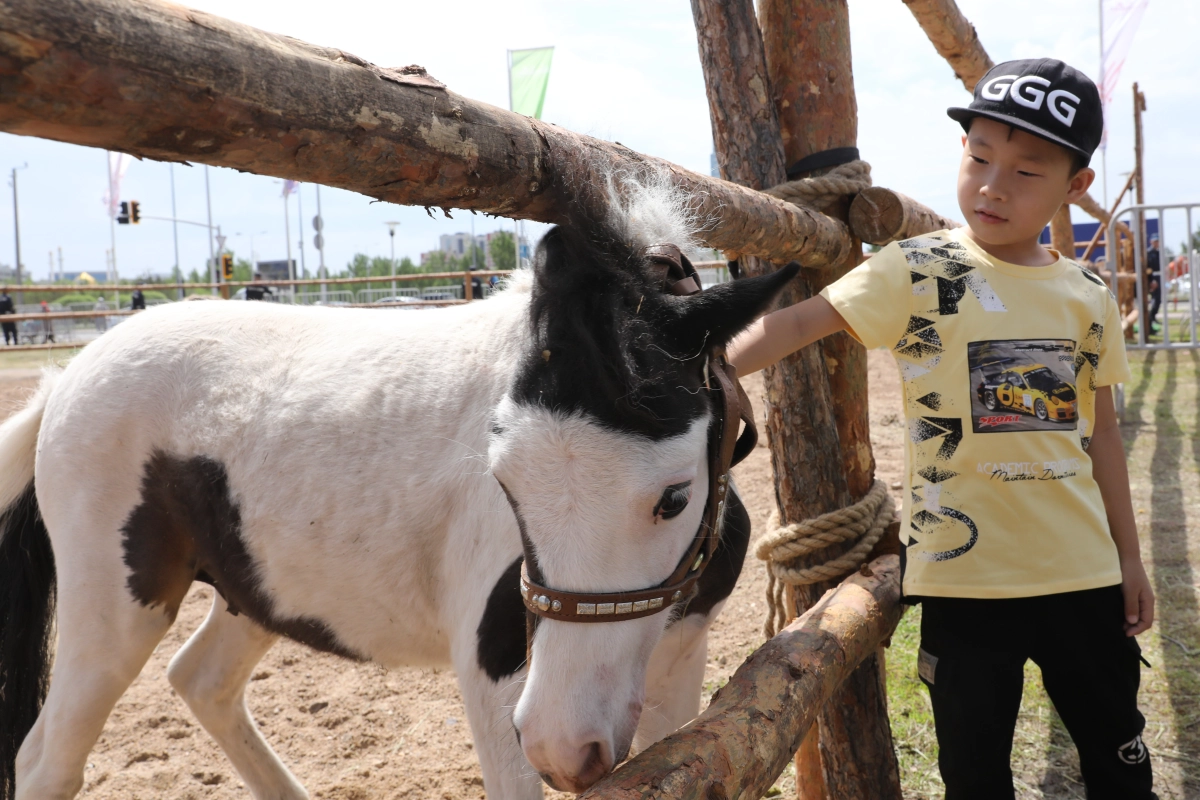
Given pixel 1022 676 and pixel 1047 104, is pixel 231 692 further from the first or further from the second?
pixel 1047 104

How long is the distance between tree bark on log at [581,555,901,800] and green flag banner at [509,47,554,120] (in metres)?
12.7

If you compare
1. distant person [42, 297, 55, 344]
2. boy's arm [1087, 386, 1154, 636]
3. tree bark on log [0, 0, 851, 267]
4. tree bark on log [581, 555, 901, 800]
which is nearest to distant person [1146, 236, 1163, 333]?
boy's arm [1087, 386, 1154, 636]

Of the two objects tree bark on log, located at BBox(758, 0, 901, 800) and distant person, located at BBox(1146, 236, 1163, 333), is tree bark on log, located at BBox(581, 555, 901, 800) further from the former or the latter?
distant person, located at BBox(1146, 236, 1163, 333)

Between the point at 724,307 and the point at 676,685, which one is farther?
the point at 676,685

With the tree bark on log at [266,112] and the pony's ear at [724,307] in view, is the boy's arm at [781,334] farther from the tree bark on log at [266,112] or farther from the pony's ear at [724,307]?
the tree bark on log at [266,112]

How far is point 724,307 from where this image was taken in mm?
1347

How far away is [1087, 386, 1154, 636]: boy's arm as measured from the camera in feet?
5.80

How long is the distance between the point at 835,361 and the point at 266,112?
184 cm

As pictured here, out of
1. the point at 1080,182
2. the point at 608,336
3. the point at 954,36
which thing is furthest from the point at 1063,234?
the point at 608,336

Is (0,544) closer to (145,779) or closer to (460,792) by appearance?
(145,779)

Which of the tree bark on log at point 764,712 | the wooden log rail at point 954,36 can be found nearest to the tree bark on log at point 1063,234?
the wooden log rail at point 954,36

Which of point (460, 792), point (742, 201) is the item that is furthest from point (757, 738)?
point (460, 792)

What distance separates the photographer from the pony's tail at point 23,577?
8.68 feet

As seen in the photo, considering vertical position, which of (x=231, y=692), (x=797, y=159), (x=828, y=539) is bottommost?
(x=231, y=692)
